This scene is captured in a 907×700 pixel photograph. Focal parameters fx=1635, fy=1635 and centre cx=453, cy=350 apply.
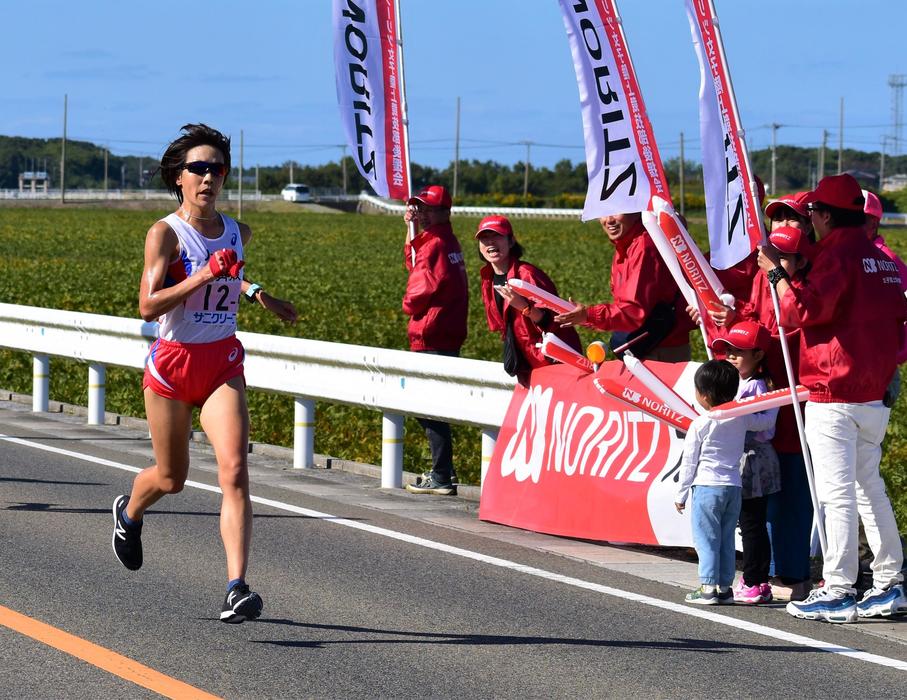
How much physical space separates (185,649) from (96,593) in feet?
3.75

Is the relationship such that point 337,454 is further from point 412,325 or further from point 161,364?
→ point 161,364

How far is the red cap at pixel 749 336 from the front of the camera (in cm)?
777

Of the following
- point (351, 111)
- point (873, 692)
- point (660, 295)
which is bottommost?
point (873, 692)

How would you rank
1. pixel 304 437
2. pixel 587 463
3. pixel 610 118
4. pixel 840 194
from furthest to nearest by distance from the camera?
pixel 304 437, pixel 587 463, pixel 610 118, pixel 840 194

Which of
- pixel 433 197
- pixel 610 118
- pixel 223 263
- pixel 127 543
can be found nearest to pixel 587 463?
pixel 610 118

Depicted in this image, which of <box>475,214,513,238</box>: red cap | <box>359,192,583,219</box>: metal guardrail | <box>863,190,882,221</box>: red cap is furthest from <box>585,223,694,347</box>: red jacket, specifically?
<box>359,192,583,219</box>: metal guardrail

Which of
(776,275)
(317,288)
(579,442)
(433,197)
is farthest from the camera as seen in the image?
(317,288)

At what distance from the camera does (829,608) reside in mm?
7258

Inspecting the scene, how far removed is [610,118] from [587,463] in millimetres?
1892

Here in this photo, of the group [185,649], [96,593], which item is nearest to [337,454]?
[96,593]

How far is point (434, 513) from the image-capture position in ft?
32.8

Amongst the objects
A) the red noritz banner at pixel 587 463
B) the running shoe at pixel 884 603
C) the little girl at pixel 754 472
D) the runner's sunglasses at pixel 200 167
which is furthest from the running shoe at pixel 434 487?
the runner's sunglasses at pixel 200 167

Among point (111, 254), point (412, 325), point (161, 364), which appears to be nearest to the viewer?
point (161, 364)

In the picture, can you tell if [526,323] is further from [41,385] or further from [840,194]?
[41,385]
